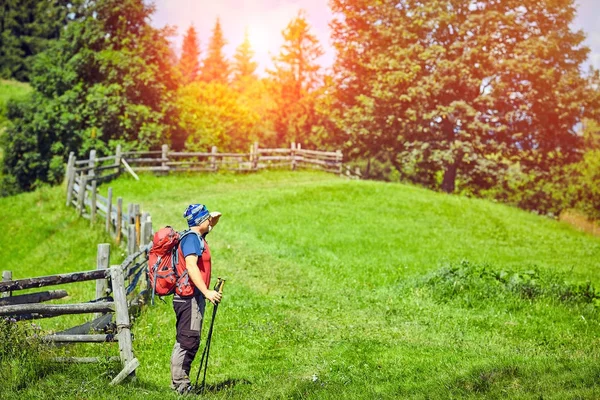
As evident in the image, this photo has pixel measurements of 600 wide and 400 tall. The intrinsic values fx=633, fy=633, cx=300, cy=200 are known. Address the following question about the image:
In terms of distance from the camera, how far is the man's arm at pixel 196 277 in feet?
24.8

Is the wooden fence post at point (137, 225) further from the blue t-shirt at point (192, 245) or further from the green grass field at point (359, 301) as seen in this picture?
the blue t-shirt at point (192, 245)

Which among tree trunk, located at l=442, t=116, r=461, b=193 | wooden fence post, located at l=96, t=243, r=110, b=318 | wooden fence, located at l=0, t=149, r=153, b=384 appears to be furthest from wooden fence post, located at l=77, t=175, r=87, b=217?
tree trunk, located at l=442, t=116, r=461, b=193

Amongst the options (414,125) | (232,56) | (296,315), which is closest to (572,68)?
(414,125)

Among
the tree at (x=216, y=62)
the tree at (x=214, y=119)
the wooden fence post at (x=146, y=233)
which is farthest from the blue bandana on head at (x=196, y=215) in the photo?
the tree at (x=216, y=62)

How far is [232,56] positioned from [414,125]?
43.5 m

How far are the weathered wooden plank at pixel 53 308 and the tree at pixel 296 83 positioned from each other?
139 ft

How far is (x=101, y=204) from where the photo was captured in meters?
24.8

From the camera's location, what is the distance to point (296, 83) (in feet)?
166

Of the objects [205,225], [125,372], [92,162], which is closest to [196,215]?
[205,225]

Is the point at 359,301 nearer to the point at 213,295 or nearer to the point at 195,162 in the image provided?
the point at 213,295

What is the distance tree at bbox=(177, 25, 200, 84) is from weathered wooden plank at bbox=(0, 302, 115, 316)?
77.9 metres

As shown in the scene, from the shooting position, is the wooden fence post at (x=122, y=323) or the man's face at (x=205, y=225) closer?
the man's face at (x=205, y=225)

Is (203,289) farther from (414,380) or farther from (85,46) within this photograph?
(85,46)

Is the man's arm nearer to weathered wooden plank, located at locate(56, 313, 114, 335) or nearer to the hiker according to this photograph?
the hiker
